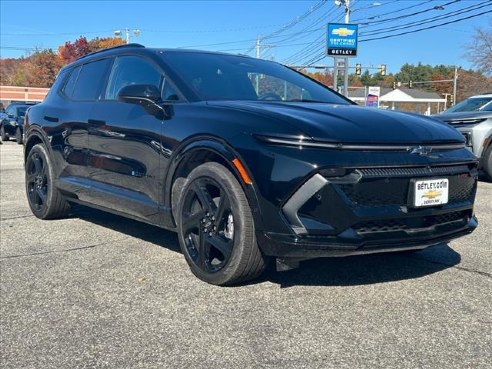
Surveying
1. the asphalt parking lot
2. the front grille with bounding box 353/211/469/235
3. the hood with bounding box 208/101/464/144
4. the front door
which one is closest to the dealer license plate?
the front grille with bounding box 353/211/469/235

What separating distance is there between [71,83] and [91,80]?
1.65 ft

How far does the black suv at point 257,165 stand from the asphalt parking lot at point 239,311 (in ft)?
1.09

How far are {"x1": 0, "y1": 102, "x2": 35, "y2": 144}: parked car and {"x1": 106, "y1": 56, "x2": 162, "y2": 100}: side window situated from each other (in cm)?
1797

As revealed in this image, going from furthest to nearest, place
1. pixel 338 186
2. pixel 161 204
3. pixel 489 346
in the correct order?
1. pixel 161 204
2. pixel 338 186
3. pixel 489 346

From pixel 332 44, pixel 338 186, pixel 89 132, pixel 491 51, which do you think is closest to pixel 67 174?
pixel 89 132

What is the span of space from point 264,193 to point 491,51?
180ft

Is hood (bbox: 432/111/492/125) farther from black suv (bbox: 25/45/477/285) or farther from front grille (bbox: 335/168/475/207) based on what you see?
front grille (bbox: 335/168/475/207)

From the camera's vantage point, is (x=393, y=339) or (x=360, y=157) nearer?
(x=393, y=339)

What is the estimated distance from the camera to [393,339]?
→ 9.50 feet

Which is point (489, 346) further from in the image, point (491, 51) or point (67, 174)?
point (491, 51)

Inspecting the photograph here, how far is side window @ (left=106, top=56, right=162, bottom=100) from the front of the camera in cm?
456

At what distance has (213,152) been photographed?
12.3 ft

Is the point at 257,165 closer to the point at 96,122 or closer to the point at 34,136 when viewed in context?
the point at 96,122

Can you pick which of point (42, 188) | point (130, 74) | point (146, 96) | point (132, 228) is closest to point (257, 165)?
point (146, 96)
